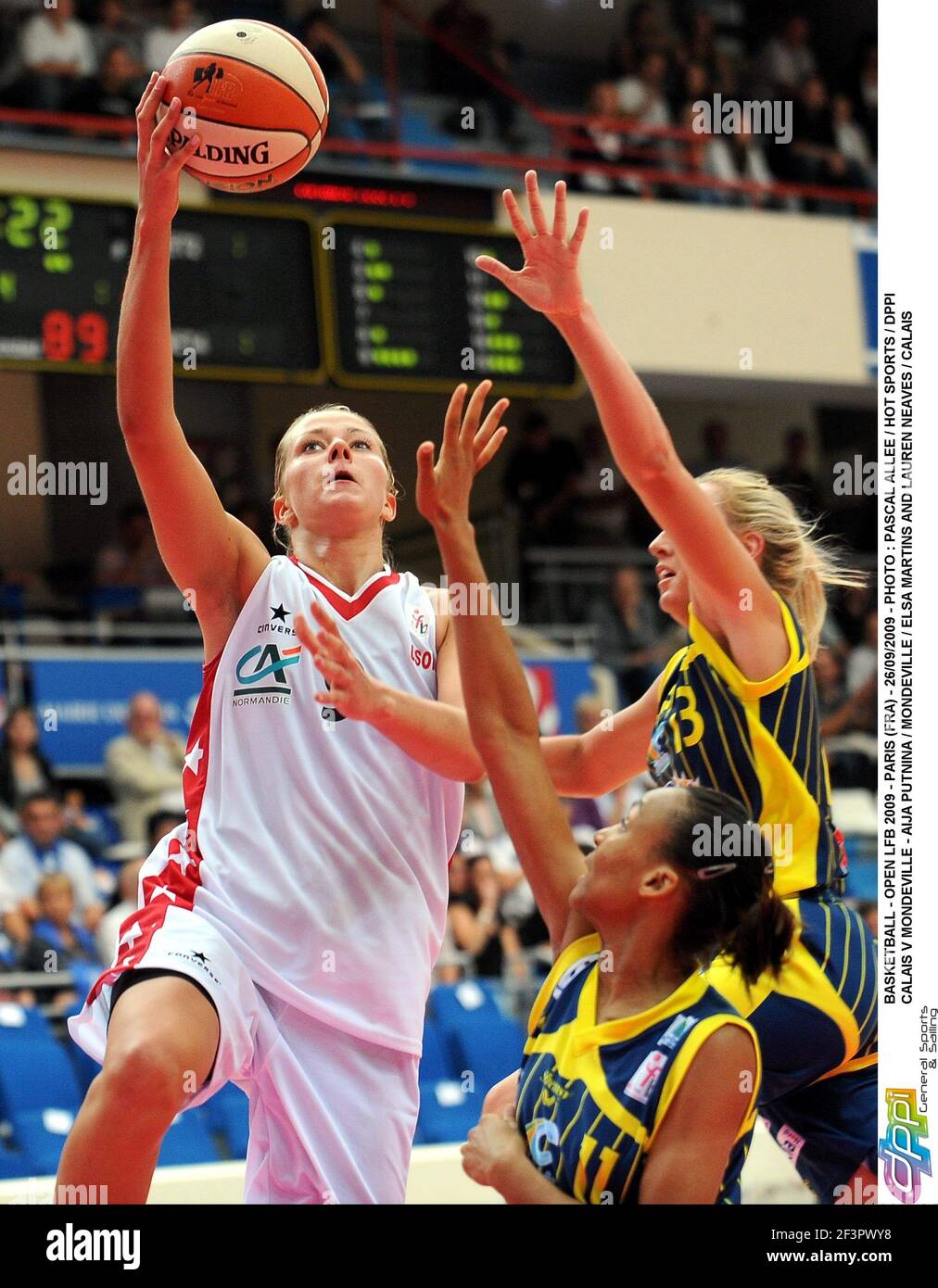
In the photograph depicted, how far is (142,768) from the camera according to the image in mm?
9430

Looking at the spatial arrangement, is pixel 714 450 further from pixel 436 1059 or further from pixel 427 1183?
pixel 427 1183

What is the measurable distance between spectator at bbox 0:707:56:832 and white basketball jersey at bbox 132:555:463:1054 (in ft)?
17.7

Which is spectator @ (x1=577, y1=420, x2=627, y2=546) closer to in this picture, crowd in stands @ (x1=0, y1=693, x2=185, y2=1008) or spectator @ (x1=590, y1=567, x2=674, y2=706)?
spectator @ (x1=590, y1=567, x2=674, y2=706)

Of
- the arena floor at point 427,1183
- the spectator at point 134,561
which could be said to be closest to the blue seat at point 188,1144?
the arena floor at point 427,1183

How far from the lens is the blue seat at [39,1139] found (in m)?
6.63

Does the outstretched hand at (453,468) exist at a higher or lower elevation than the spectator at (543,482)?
lower

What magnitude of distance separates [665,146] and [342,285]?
4.27m

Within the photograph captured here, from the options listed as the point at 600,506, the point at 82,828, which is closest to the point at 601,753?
the point at 82,828

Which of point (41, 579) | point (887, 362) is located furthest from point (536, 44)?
point (887, 362)

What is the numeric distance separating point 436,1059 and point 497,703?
201 inches

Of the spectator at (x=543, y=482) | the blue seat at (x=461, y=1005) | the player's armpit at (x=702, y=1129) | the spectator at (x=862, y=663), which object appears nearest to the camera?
the player's armpit at (x=702, y=1129)

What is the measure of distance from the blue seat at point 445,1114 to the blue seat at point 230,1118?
78cm

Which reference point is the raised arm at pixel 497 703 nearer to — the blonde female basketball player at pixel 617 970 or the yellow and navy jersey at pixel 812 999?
the blonde female basketball player at pixel 617 970
